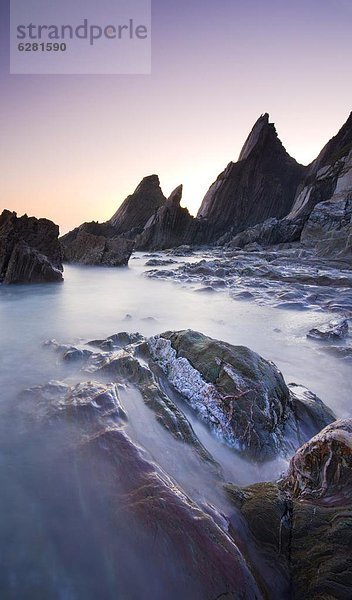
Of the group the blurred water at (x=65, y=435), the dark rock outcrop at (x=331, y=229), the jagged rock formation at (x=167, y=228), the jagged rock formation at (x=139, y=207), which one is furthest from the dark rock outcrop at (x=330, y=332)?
the jagged rock formation at (x=139, y=207)

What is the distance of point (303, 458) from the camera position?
6.17ft

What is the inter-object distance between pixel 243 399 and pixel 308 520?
111 centimetres

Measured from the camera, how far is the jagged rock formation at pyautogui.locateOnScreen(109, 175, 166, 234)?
60.6m

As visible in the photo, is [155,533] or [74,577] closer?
[74,577]

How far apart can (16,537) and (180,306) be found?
667cm

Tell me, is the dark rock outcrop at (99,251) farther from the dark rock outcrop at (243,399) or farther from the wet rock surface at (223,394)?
the dark rock outcrop at (243,399)

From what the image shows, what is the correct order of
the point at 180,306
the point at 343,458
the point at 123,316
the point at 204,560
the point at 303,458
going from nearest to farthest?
the point at 204,560 < the point at 343,458 < the point at 303,458 < the point at 123,316 < the point at 180,306

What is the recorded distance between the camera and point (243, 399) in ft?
8.71

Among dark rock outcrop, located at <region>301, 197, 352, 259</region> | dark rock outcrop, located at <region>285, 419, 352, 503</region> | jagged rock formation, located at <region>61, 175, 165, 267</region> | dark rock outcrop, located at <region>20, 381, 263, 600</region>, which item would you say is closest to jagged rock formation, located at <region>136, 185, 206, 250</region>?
jagged rock formation, located at <region>61, 175, 165, 267</region>

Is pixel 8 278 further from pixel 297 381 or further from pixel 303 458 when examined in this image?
pixel 303 458

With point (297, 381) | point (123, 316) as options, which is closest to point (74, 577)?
point (297, 381)

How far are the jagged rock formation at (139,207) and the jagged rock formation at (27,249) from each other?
46.3m

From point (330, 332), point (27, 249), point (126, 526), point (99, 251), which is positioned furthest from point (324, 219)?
point (126, 526)

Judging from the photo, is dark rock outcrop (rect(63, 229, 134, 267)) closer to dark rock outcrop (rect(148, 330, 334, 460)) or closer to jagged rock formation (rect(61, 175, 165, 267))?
jagged rock formation (rect(61, 175, 165, 267))
